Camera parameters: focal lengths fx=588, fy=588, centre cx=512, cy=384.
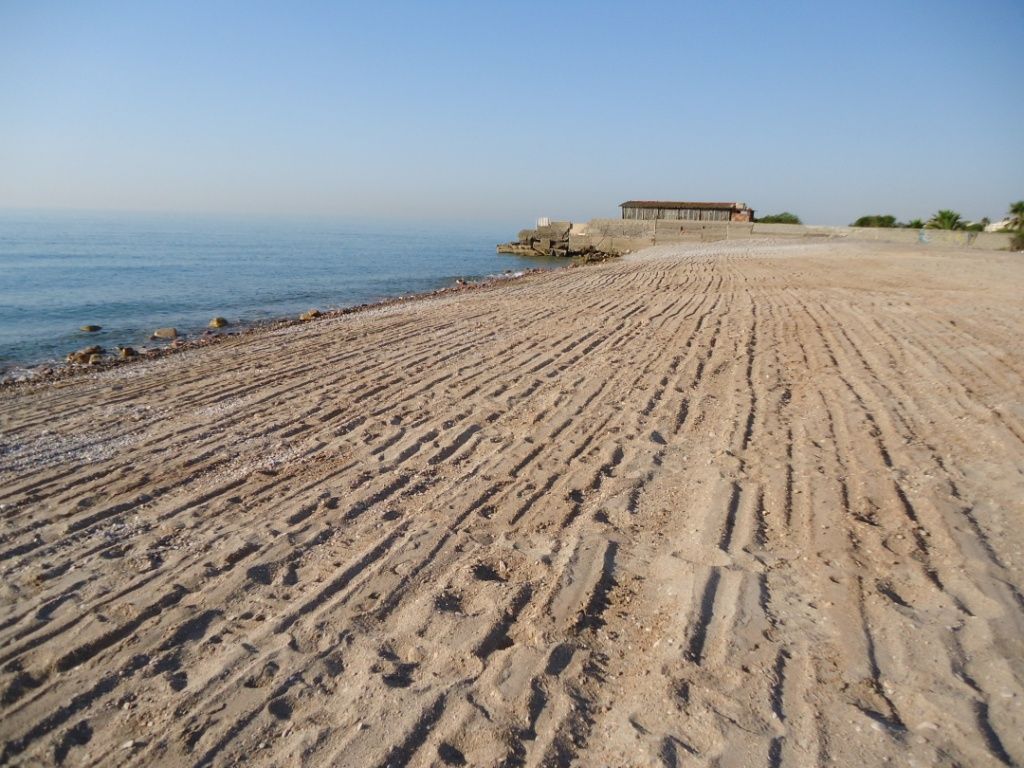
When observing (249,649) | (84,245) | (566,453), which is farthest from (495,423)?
(84,245)

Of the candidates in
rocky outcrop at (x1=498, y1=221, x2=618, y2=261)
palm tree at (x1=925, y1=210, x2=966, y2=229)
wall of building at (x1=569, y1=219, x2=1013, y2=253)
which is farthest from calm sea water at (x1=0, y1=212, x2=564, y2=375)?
palm tree at (x1=925, y1=210, x2=966, y2=229)

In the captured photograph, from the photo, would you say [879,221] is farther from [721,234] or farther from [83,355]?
[83,355]

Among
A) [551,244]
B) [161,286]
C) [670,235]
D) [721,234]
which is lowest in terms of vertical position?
[161,286]

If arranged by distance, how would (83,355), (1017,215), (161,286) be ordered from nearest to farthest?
(83,355), (161,286), (1017,215)

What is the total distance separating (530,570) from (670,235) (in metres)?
41.1

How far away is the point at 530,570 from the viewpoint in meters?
3.15

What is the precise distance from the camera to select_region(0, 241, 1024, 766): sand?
86.3 inches

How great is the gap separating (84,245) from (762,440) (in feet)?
164

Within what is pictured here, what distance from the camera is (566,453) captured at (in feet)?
15.1

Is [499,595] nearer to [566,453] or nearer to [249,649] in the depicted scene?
[249,649]

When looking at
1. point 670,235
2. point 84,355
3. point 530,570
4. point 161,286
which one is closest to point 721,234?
point 670,235

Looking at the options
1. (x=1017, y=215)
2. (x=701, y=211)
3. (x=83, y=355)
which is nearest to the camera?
(x=83, y=355)

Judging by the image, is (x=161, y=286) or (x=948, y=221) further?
(x=948, y=221)

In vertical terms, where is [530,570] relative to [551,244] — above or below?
above
